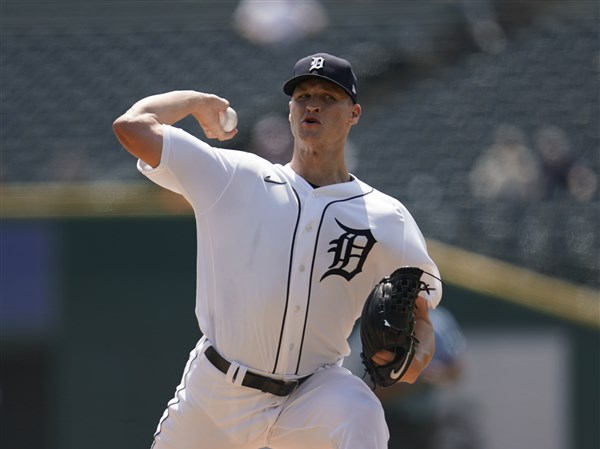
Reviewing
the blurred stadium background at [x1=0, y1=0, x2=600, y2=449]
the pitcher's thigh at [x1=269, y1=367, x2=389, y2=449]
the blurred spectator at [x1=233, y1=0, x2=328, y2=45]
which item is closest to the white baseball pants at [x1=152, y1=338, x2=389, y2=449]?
the pitcher's thigh at [x1=269, y1=367, x2=389, y2=449]

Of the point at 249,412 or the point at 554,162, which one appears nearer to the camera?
the point at 249,412

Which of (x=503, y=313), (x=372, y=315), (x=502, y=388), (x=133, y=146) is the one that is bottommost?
(x=502, y=388)

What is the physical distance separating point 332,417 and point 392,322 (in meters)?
0.34

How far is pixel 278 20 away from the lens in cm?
937

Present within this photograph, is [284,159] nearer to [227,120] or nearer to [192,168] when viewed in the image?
[227,120]

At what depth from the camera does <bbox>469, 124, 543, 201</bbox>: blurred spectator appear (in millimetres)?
8242

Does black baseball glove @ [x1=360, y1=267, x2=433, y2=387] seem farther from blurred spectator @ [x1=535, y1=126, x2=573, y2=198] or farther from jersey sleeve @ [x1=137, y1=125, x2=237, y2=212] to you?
blurred spectator @ [x1=535, y1=126, x2=573, y2=198]

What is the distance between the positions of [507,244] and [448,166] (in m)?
1.57

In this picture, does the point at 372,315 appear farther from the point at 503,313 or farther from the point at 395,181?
the point at 395,181

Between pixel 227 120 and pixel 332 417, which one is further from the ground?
pixel 227 120

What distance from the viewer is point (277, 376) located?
11.0 feet

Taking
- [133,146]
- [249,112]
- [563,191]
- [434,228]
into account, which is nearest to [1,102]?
[249,112]

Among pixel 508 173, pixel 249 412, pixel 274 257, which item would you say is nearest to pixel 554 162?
pixel 508 173

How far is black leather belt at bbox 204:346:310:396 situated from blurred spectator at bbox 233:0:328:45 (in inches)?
245
